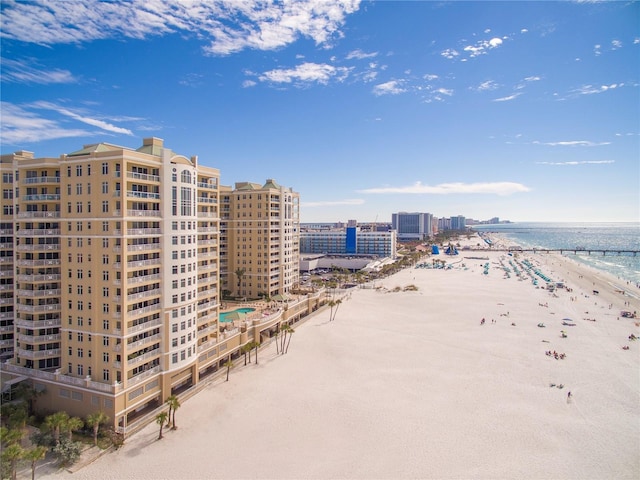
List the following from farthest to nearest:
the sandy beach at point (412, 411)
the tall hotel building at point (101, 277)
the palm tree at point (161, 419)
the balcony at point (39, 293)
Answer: the balcony at point (39, 293) < the tall hotel building at point (101, 277) < the palm tree at point (161, 419) < the sandy beach at point (412, 411)

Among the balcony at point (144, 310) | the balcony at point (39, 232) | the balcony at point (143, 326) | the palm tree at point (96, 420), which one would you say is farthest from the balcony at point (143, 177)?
the palm tree at point (96, 420)

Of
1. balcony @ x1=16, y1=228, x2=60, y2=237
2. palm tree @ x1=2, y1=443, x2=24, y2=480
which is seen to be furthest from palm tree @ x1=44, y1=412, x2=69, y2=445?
balcony @ x1=16, y1=228, x2=60, y2=237

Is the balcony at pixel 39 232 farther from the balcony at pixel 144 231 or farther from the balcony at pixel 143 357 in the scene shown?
the balcony at pixel 143 357

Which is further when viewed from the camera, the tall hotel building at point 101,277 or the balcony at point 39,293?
the balcony at point 39,293

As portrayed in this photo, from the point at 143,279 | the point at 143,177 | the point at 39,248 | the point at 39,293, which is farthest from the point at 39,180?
the point at 143,279

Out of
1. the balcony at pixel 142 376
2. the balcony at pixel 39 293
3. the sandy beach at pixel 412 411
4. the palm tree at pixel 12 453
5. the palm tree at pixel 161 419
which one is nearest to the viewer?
the palm tree at pixel 12 453

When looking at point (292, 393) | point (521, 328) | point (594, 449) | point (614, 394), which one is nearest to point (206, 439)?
point (292, 393)
